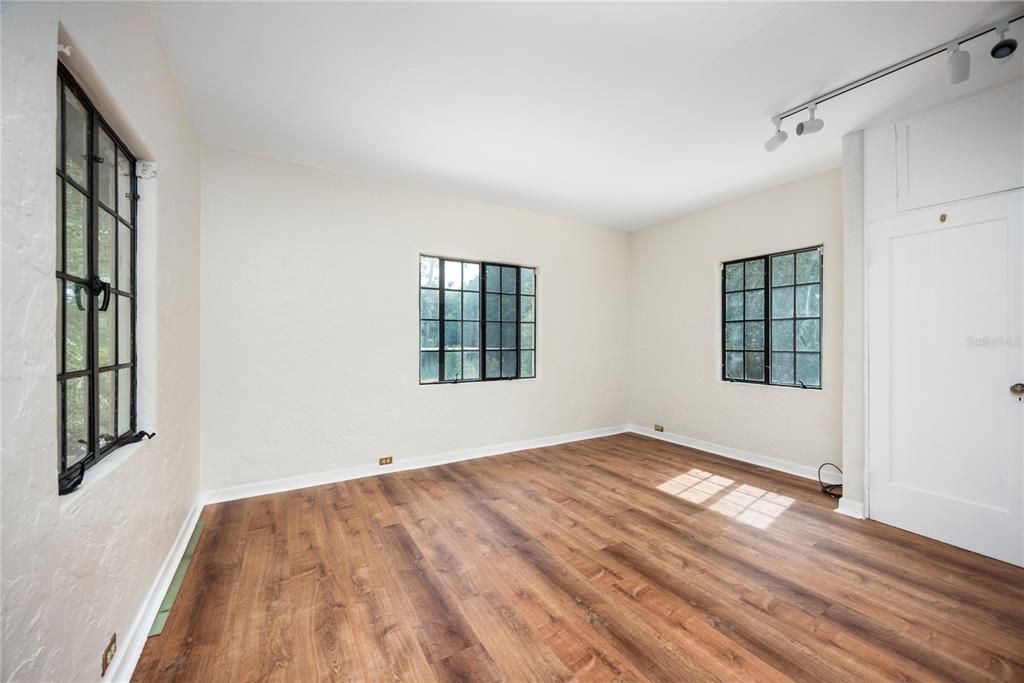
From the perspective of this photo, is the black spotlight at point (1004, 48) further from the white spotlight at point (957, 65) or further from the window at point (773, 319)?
the window at point (773, 319)

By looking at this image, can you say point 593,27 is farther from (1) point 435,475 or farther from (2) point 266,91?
(1) point 435,475

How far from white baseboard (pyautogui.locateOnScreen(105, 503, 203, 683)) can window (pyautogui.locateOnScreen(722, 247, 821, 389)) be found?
511 cm

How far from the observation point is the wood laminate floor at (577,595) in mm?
1650

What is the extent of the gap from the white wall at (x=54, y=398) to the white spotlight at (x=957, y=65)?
12.1 ft

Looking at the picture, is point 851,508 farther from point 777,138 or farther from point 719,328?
point 777,138

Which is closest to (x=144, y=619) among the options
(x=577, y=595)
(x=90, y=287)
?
(x=90, y=287)

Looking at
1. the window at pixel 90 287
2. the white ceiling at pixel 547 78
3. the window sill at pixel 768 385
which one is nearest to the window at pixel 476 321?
the white ceiling at pixel 547 78

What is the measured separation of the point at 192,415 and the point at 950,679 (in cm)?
437

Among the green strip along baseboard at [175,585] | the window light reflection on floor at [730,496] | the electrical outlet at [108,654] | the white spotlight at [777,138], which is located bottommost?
the window light reflection on floor at [730,496]

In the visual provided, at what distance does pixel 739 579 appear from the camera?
2.23 m

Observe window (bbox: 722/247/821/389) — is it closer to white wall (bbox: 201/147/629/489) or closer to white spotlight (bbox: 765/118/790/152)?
white spotlight (bbox: 765/118/790/152)

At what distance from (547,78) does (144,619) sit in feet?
11.4

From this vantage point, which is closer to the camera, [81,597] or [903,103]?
[81,597]

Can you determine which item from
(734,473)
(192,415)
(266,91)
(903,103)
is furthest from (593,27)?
(734,473)
